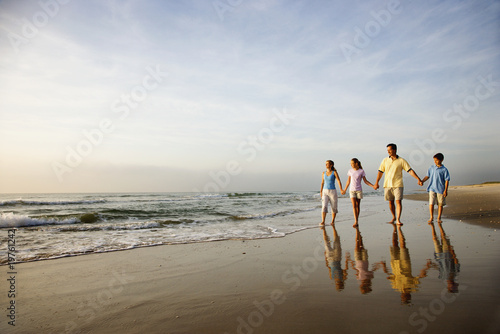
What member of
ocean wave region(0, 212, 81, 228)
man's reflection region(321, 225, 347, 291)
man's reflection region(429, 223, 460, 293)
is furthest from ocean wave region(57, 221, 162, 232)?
man's reflection region(429, 223, 460, 293)

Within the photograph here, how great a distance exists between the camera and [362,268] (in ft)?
12.9

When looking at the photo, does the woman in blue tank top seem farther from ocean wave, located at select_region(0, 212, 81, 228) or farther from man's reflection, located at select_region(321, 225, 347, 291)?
ocean wave, located at select_region(0, 212, 81, 228)

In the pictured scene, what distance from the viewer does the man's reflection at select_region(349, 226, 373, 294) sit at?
3171 millimetres

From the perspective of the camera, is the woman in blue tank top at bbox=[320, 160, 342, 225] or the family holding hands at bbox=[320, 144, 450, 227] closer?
the family holding hands at bbox=[320, 144, 450, 227]

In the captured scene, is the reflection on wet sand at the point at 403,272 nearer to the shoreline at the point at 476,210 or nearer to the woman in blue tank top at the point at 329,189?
the woman in blue tank top at the point at 329,189

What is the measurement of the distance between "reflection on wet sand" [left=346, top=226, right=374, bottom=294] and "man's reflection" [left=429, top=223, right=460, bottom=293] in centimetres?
80

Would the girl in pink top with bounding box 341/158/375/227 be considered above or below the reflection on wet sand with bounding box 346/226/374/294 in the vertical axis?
above

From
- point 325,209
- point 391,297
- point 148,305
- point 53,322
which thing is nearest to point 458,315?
point 391,297

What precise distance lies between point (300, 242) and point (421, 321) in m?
4.07

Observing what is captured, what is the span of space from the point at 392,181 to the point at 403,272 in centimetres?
533

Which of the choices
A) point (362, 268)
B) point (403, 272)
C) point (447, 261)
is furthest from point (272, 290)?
point (447, 261)

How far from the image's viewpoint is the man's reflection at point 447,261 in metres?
3.21

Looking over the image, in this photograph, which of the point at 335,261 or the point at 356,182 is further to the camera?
the point at 356,182

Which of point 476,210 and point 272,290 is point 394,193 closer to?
point 476,210
